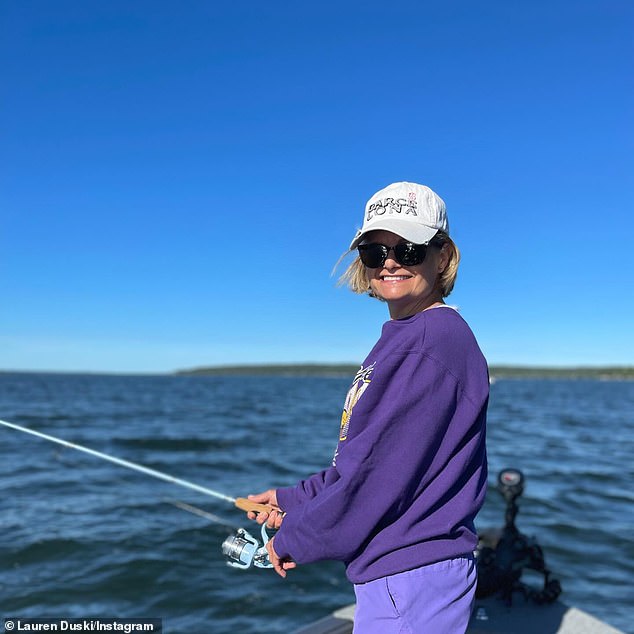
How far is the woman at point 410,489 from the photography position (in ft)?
5.92

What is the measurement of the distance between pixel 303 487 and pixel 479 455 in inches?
32.6

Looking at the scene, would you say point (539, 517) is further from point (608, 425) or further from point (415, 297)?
point (608, 425)

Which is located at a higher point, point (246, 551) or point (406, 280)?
point (406, 280)

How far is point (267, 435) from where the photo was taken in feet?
68.6

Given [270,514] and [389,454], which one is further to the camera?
[270,514]

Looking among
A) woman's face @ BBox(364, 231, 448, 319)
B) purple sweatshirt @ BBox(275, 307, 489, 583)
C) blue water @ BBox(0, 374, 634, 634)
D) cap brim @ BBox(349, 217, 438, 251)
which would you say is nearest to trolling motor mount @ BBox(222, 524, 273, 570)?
purple sweatshirt @ BBox(275, 307, 489, 583)

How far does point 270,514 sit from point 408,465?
963 mm

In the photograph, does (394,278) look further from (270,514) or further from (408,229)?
(270,514)

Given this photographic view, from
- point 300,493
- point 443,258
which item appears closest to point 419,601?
point 300,493

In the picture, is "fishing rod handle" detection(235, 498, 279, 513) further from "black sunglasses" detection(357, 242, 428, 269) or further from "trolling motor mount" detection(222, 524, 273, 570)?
"black sunglasses" detection(357, 242, 428, 269)

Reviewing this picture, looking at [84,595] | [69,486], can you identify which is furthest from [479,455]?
[69,486]

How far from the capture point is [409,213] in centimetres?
210

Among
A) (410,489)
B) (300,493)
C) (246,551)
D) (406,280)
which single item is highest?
(406,280)

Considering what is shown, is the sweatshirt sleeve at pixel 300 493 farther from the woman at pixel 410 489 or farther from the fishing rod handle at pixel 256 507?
the woman at pixel 410 489
